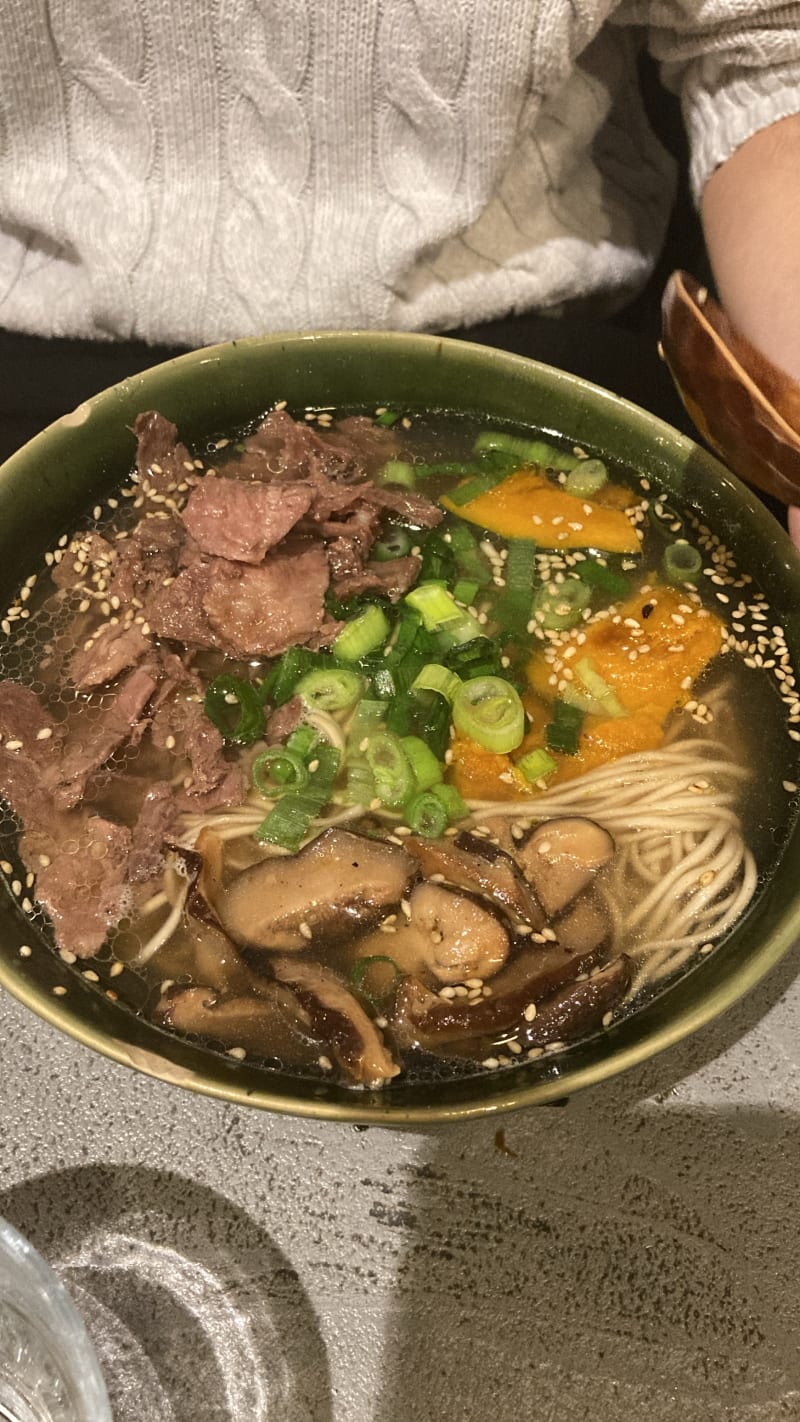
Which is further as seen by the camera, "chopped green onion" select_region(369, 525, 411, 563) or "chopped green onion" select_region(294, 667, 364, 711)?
"chopped green onion" select_region(369, 525, 411, 563)

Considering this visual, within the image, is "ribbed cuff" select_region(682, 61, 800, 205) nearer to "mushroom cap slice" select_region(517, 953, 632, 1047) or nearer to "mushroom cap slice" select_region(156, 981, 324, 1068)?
"mushroom cap slice" select_region(517, 953, 632, 1047)

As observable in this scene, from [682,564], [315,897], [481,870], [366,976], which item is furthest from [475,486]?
[366,976]

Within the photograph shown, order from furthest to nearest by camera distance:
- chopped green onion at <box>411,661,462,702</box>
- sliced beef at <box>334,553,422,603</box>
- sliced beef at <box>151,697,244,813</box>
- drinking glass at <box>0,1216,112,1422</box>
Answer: sliced beef at <box>334,553,422,603</box> < chopped green onion at <box>411,661,462,702</box> < sliced beef at <box>151,697,244,813</box> < drinking glass at <box>0,1216,112,1422</box>

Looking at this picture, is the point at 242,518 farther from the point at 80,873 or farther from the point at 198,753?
the point at 80,873

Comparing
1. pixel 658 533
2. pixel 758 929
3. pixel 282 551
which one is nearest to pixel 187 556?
pixel 282 551

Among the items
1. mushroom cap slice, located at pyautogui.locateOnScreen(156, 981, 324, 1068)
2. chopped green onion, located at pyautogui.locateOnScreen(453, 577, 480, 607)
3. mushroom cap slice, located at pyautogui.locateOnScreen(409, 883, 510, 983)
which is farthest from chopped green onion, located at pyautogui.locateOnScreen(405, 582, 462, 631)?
mushroom cap slice, located at pyautogui.locateOnScreen(156, 981, 324, 1068)

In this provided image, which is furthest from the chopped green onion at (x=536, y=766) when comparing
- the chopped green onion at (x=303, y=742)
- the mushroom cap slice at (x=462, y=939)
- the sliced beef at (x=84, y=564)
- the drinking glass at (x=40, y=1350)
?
the drinking glass at (x=40, y=1350)

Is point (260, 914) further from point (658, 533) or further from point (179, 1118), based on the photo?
point (658, 533)
